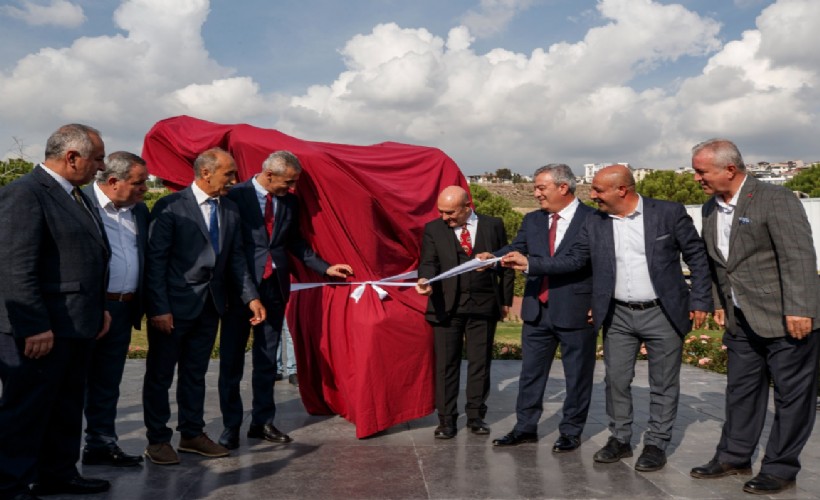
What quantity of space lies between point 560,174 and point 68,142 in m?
3.21

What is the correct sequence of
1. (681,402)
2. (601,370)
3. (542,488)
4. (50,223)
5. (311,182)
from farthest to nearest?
(601,370) → (681,402) → (311,182) → (542,488) → (50,223)

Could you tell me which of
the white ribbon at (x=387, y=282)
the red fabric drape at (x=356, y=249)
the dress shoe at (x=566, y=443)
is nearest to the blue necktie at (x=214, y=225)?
the red fabric drape at (x=356, y=249)

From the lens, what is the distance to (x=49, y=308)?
3.61 meters

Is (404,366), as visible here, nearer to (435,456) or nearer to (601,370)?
(435,456)

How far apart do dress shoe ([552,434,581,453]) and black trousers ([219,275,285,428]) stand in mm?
2067

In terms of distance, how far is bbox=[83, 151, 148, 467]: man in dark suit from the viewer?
173 inches

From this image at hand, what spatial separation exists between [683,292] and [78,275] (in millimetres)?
3628

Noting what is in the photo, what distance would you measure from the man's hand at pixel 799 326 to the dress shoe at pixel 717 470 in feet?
3.12

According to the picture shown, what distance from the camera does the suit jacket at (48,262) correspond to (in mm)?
3422

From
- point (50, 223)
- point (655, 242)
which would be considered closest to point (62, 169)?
point (50, 223)

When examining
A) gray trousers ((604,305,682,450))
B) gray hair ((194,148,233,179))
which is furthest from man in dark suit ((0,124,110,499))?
gray trousers ((604,305,682,450))

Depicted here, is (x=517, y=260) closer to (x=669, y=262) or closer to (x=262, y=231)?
(x=669, y=262)

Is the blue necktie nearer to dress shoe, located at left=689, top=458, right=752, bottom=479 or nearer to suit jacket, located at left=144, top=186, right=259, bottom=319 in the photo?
suit jacket, located at left=144, top=186, right=259, bottom=319

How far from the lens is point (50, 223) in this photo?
11.7 feet
